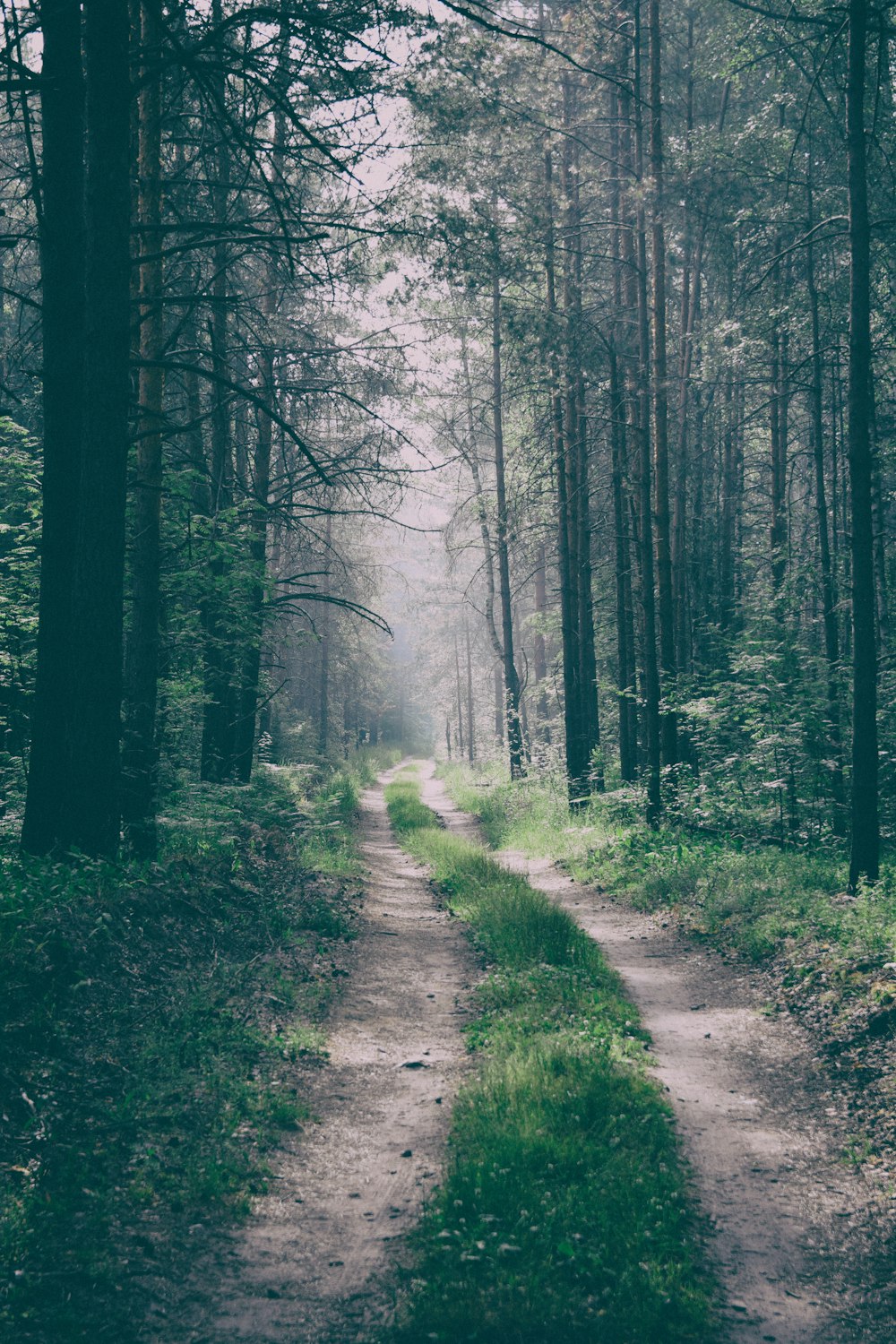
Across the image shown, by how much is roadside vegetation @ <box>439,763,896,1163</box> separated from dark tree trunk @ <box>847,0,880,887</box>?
2.19ft

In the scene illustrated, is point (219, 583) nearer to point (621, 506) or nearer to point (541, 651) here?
point (621, 506)

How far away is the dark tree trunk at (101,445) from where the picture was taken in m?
6.71

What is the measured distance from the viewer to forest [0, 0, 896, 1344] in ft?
11.9

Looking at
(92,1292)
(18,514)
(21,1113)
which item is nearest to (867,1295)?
(92,1292)

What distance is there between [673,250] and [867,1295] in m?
21.6

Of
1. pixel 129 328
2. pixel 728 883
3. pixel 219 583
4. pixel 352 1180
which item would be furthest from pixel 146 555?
pixel 728 883

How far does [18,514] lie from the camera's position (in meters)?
13.6

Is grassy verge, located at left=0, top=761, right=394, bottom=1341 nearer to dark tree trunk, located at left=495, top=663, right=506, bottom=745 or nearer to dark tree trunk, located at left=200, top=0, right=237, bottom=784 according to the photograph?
dark tree trunk, located at left=200, top=0, right=237, bottom=784

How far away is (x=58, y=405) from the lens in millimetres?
6980

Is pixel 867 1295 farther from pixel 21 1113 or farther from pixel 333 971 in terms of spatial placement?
pixel 333 971

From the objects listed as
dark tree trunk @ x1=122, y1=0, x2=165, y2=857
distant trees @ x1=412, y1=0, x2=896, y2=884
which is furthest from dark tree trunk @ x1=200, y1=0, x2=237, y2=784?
distant trees @ x1=412, y1=0, x2=896, y2=884

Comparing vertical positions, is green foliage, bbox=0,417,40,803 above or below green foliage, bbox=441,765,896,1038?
above

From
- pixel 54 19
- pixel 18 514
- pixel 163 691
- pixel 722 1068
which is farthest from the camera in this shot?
pixel 18 514

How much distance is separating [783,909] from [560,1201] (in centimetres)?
533
